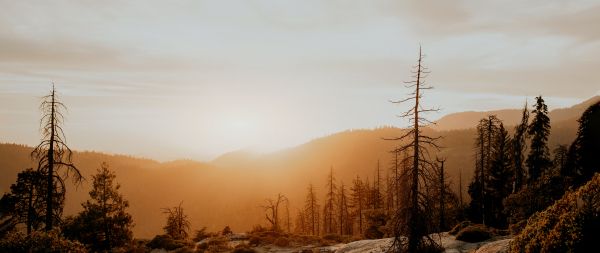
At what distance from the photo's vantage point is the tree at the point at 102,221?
35.9 meters

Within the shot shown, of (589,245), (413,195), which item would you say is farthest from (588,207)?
(413,195)

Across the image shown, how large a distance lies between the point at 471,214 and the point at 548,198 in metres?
24.2

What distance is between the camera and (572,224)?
32.6ft

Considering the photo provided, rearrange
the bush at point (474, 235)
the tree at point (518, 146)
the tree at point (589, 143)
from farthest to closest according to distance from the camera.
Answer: the tree at point (518, 146) < the bush at point (474, 235) < the tree at point (589, 143)

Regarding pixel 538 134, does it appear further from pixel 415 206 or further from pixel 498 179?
pixel 415 206

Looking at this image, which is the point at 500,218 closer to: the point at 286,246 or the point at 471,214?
the point at 471,214

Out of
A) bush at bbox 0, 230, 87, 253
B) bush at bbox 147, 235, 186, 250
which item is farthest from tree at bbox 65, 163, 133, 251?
bush at bbox 0, 230, 87, 253

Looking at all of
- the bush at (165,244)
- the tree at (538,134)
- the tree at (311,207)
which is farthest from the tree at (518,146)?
the tree at (311,207)

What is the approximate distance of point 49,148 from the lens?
2634cm

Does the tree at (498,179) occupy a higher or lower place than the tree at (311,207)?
higher

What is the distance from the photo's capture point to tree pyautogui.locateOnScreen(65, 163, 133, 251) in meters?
35.9

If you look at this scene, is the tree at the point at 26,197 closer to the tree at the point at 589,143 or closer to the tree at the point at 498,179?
the tree at the point at 589,143

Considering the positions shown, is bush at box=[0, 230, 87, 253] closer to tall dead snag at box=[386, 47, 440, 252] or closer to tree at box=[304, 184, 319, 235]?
tall dead snag at box=[386, 47, 440, 252]

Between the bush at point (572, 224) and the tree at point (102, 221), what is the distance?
110 ft
